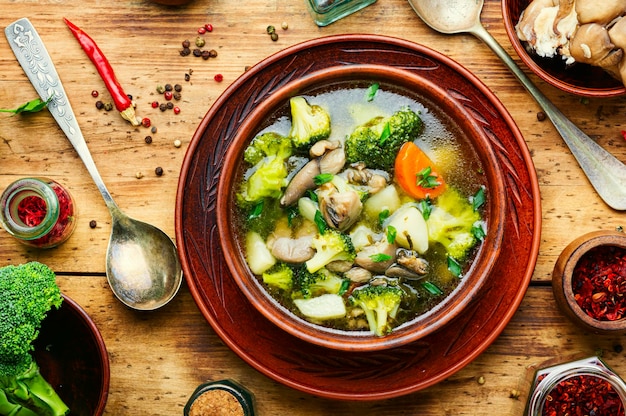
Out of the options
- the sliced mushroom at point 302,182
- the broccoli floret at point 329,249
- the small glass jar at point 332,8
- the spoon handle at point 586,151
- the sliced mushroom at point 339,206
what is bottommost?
the broccoli floret at point 329,249

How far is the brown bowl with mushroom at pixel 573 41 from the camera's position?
2635 mm

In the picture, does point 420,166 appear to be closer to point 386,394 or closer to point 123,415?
point 386,394

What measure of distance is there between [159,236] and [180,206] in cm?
25

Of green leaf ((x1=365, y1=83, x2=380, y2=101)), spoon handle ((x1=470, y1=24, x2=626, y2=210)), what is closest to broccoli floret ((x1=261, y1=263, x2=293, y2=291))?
green leaf ((x1=365, y1=83, x2=380, y2=101))

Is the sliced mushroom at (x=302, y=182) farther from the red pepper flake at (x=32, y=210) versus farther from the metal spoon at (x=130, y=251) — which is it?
the red pepper flake at (x=32, y=210)

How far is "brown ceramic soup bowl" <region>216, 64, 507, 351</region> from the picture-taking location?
2592 millimetres

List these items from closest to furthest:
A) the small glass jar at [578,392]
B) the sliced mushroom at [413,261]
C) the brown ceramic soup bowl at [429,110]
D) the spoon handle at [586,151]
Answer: the brown ceramic soup bowl at [429,110] < the sliced mushroom at [413,261] < the small glass jar at [578,392] < the spoon handle at [586,151]

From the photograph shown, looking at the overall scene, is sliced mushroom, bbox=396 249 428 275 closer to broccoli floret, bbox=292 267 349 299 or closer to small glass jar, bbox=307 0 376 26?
broccoli floret, bbox=292 267 349 299

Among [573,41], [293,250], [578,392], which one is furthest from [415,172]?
[578,392]

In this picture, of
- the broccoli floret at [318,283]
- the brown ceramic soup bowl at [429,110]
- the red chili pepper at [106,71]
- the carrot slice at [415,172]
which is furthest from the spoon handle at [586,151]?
the red chili pepper at [106,71]

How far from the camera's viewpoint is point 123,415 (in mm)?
3082

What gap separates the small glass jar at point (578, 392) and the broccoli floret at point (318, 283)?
93 centimetres

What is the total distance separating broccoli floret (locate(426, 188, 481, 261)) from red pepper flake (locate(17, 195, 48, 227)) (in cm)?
165

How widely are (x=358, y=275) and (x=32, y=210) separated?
1446 mm
